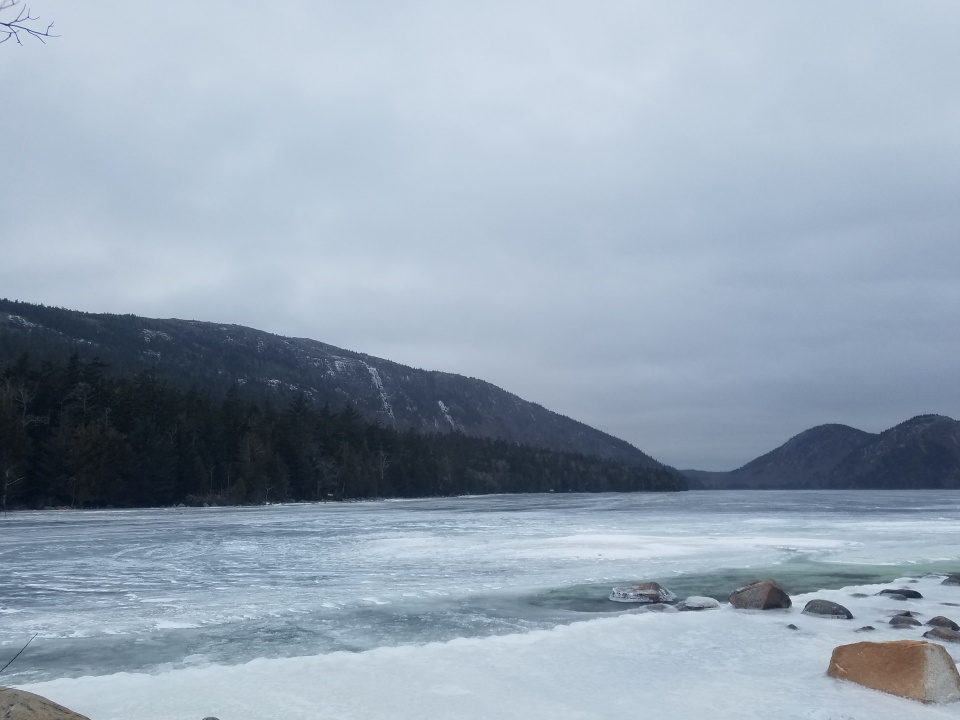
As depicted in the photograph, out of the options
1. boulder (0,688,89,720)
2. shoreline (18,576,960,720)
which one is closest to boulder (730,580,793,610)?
shoreline (18,576,960,720)

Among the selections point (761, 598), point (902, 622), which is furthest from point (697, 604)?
point (902, 622)

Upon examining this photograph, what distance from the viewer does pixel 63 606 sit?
46.3ft

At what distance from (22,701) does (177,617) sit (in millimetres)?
7004

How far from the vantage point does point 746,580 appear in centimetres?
1770

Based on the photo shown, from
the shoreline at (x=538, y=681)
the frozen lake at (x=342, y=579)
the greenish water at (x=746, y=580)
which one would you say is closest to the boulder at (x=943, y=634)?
the shoreline at (x=538, y=681)

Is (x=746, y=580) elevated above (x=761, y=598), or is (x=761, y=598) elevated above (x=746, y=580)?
(x=761, y=598)

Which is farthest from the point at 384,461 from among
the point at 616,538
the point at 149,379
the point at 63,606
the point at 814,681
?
the point at 814,681

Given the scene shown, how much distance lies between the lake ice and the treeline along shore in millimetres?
40626

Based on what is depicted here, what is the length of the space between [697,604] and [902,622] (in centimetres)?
340

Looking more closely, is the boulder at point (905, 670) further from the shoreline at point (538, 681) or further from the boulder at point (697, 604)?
the boulder at point (697, 604)

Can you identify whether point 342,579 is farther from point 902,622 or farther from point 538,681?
point 902,622

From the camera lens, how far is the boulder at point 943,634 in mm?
10719

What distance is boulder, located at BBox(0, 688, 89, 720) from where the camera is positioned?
611cm

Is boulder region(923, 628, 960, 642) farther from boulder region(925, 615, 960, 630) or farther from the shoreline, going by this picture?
boulder region(925, 615, 960, 630)
